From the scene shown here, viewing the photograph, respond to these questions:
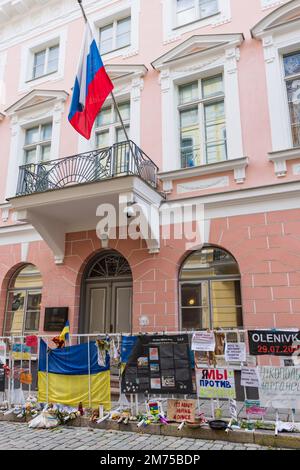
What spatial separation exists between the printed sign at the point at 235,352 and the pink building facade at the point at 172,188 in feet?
5.87

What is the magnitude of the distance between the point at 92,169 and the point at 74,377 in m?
4.67

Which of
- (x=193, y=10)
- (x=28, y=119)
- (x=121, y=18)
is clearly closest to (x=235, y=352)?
(x=193, y=10)

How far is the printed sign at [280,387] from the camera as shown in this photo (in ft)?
16.9

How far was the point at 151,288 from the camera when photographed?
27.8 ft

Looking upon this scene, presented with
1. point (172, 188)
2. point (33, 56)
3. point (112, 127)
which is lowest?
point (172, 188)

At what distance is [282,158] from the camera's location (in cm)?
779

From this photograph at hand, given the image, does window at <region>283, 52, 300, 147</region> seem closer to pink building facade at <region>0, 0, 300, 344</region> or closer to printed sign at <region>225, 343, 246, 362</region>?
pink building facade at <region>0, 0, 300, 344</region>

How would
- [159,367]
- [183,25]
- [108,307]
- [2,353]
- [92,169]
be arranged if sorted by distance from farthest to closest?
[183,25] < [108,307] < [92,169] < [2,353] < [159,367]

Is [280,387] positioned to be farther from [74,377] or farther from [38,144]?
[38,144]

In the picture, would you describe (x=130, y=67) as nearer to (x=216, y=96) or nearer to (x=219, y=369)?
(x=216, y=96)

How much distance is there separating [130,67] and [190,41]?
1.76 meters

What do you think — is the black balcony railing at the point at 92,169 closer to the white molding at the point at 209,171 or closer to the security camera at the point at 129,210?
the white molding at the point at 209,171

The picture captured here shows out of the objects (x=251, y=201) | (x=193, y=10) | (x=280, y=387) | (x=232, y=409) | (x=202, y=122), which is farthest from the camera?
(x=193, y=10)

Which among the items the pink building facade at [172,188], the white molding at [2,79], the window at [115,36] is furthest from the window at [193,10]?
the white molding at [2,79]
